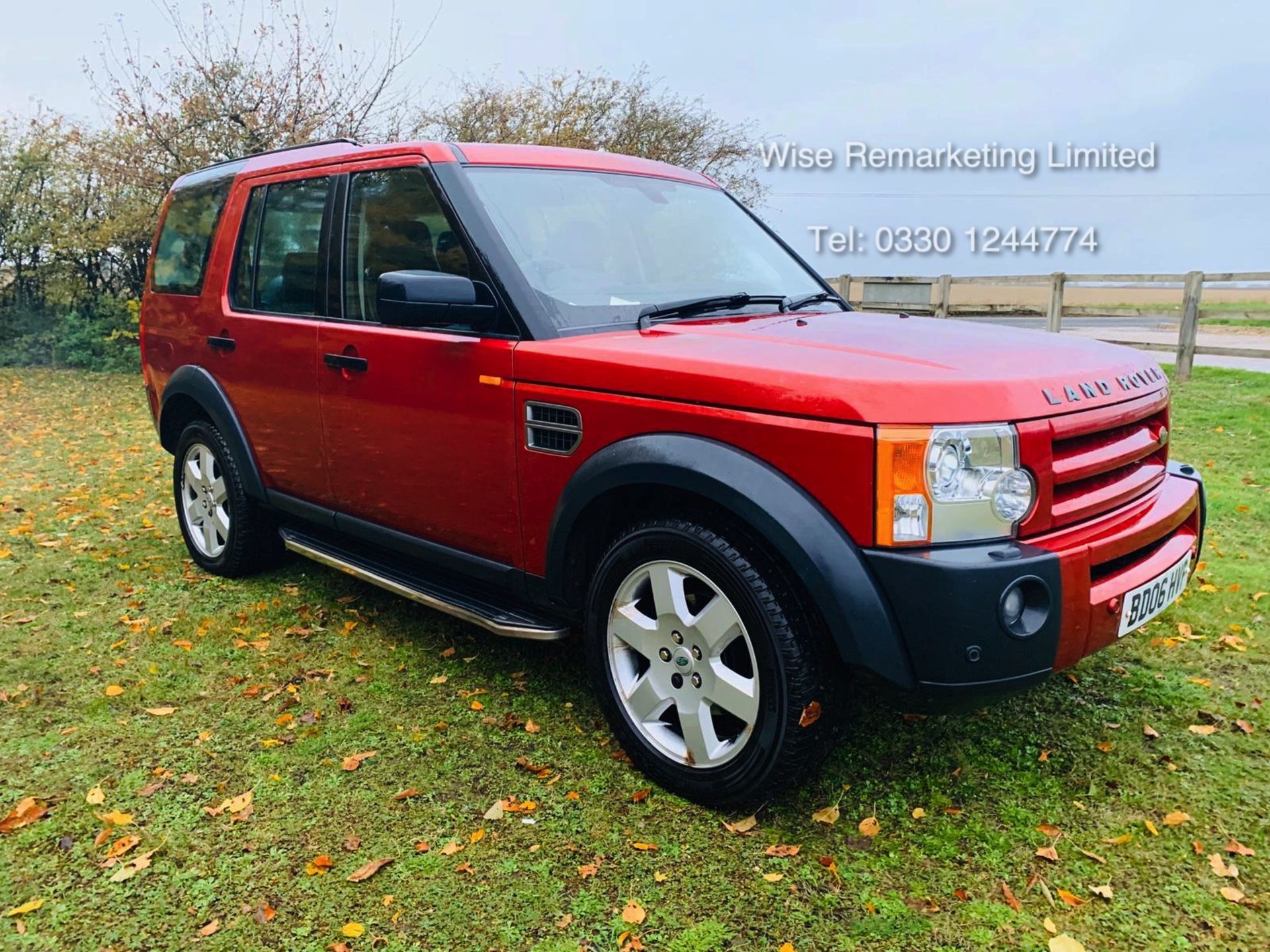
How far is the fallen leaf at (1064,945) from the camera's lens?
2328 millimetres

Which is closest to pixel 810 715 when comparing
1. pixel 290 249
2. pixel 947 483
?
pixel 947 483

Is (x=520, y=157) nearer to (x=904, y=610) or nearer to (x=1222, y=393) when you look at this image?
(x=904, y=610)

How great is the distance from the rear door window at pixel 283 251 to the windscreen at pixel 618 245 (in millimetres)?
1025

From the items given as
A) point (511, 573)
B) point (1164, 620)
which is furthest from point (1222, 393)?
point (511, 573)

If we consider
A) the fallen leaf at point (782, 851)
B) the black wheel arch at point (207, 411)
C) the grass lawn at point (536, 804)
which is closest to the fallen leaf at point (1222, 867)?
the grass lawn at point (536, 804)

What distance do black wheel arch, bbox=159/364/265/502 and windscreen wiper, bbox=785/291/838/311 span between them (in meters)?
2.68

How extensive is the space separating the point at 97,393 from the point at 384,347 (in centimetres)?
1217

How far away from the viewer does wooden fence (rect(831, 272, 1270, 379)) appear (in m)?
12.2

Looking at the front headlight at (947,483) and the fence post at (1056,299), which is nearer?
the front headlight at (947,483)

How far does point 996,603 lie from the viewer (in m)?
2.35

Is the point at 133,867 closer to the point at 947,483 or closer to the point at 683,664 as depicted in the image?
the point at 683,664

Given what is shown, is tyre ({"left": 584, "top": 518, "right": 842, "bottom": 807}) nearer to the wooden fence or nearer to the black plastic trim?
the black plastic trim

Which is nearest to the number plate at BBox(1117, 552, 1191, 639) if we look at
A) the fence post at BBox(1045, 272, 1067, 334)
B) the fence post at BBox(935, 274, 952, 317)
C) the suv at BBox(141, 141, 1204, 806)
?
the suv at BBox(141, 141, 1204, 806)

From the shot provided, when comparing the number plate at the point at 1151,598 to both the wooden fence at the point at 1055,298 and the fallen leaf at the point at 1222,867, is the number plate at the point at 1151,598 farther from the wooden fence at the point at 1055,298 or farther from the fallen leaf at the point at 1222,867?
the wooden fence at the point at 1055,298
